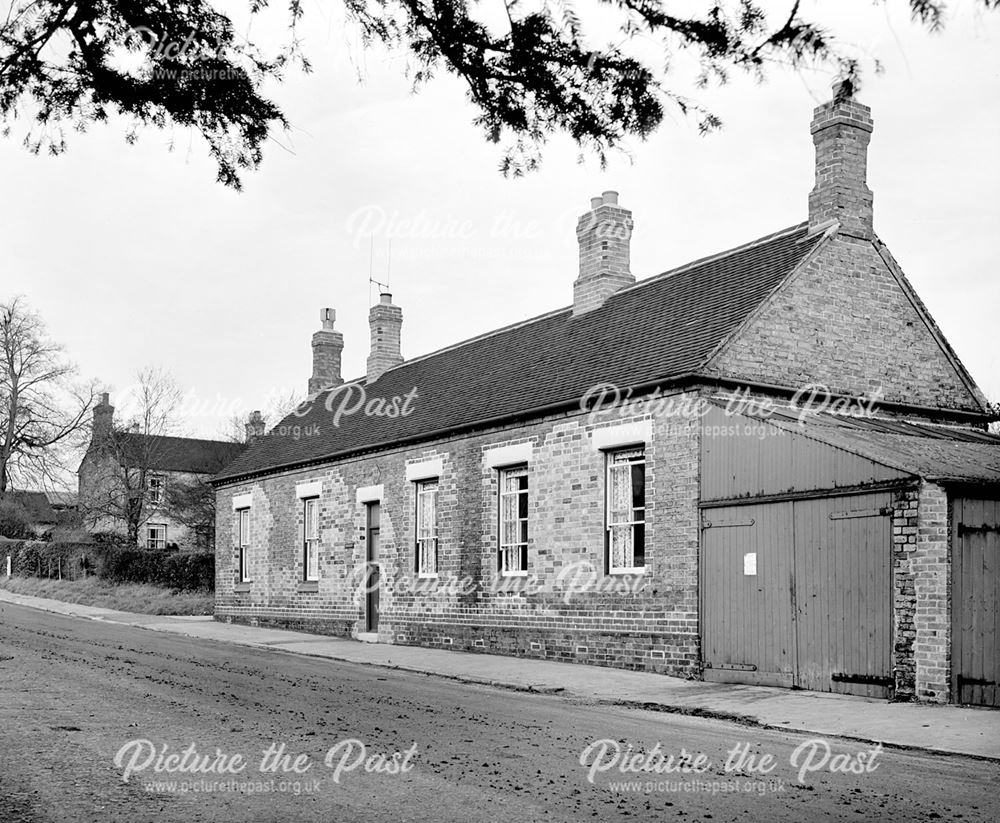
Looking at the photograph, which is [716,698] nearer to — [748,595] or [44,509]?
[748,595]

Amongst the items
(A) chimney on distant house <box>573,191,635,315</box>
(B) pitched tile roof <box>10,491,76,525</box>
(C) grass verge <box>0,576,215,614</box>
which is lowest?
(C) grass verge <box>0,576,215,614</box>

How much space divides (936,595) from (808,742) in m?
3.25

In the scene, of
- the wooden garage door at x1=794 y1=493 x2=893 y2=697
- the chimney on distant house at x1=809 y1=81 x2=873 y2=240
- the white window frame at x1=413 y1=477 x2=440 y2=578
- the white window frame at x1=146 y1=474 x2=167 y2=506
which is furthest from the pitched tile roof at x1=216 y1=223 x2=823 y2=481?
the white window frame at x1=146 y1=474 x2=167 y2=506

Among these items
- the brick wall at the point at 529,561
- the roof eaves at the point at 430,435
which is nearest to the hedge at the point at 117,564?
the roof eaves at the point at 430,435

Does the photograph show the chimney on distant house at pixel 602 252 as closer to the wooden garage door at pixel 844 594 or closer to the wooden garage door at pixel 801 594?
the wooden garage door at pixel 801 594

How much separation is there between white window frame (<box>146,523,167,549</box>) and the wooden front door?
3874 centimetres

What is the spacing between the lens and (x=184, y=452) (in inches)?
2544

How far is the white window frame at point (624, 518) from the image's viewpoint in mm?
16984

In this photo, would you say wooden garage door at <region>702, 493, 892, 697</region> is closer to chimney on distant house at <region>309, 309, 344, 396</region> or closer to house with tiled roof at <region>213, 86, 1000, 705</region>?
house with tiled roof at <region>213, 86, 1000, 705</region>

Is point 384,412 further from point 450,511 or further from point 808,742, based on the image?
point 808,742

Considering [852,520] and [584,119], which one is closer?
[584,119]

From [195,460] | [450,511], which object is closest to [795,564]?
[450,511]

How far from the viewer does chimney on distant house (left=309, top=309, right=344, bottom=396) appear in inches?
1346

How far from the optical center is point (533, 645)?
1872cm
